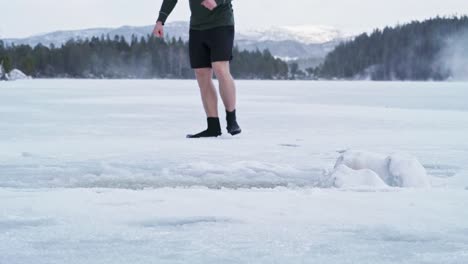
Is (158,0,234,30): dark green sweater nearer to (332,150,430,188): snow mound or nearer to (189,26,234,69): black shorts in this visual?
(189,26,234,69): black shorts

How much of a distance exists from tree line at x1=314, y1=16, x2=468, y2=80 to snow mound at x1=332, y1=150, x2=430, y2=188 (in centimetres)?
10669

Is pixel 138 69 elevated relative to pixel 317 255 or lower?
lower

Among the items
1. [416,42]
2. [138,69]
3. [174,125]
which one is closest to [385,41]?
[416,42]

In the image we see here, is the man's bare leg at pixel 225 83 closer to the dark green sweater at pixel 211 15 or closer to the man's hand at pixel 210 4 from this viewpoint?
the dark green sweater at pixel 211 15

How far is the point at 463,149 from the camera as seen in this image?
349 centimetres

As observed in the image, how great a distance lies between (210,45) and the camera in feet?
14.5

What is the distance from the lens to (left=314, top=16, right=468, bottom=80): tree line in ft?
352

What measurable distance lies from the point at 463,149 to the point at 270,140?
1.20m

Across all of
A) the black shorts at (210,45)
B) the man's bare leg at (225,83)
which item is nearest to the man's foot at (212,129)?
the man's bare leg at (225,83)

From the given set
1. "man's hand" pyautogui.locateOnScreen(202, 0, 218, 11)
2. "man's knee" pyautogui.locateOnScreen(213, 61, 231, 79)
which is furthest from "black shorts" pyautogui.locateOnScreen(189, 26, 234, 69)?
"man's hand" pyautogui.locateOnScreen(202, 0, 218, 11)

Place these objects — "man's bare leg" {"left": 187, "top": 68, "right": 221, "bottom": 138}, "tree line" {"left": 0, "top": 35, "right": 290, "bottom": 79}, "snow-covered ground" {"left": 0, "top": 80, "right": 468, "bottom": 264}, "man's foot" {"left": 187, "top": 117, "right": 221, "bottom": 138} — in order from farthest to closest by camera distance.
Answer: "tree line" {"left": 0, "top": 35, "right": 290, "bottom": 79} < "man's bare leg" {"left": 187, "top": 68, "right": 221, "bottom": 138} < "man's foot" {"left": 187, "top": 117, "right": 221, "bottom": 138} < "snow-covered ground" {"left": 0, "top": 80, "right": 468, "bottom": 264}

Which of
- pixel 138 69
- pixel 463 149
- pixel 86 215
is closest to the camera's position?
pixel 86 215

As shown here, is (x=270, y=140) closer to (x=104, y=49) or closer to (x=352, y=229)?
(x=352, y=229)

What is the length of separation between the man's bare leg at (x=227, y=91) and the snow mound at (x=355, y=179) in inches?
90.4
